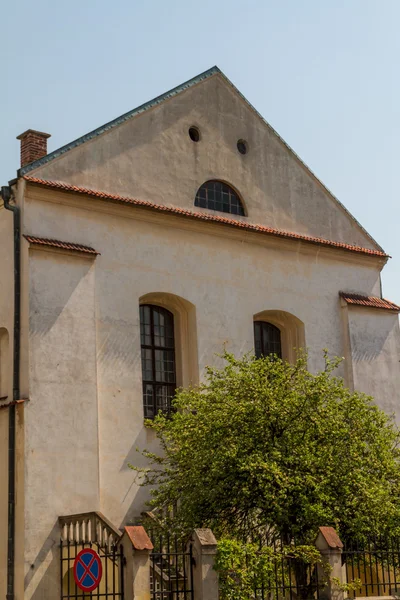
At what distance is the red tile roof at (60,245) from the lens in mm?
20925

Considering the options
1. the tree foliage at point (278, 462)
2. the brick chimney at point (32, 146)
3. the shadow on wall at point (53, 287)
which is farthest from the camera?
the brick chimney at point (32, 146)

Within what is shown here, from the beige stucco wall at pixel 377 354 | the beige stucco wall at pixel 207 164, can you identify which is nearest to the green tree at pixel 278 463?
the beige stucco wall at pixel 207 164

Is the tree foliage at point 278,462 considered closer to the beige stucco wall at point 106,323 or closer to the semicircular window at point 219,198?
the beige stucco wall at point 106,323

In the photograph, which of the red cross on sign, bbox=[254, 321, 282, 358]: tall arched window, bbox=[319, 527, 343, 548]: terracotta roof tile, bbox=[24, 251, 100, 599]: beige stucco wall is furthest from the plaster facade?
bbox=[319, 527, 343, 548]: terracotta roof tile

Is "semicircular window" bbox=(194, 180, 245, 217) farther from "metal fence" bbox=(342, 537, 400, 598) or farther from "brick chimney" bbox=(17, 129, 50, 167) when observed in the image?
"metal fence" bbox=(342, 537, 400, 598)

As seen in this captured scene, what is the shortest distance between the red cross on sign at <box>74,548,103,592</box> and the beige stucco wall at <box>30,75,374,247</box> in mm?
9775

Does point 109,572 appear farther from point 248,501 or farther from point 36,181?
point 36,181

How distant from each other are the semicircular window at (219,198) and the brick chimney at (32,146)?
4.21m

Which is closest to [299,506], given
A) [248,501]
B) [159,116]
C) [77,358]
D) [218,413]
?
[248,501]

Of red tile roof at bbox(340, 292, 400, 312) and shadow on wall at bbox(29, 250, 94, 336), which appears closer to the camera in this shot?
shadow on wall at bbox(29, 250, 94, 336)

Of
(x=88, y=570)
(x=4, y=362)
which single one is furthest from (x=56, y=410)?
(x=88, y=570)

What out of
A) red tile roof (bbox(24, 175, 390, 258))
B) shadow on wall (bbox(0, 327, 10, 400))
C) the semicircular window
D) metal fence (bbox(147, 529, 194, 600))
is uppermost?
the semicircular window

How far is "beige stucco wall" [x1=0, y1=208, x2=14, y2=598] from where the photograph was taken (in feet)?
64.4

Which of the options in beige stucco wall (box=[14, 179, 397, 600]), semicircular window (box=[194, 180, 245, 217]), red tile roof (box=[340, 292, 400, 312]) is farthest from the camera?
red tile roof (box=[340, 292, 400, 312])
